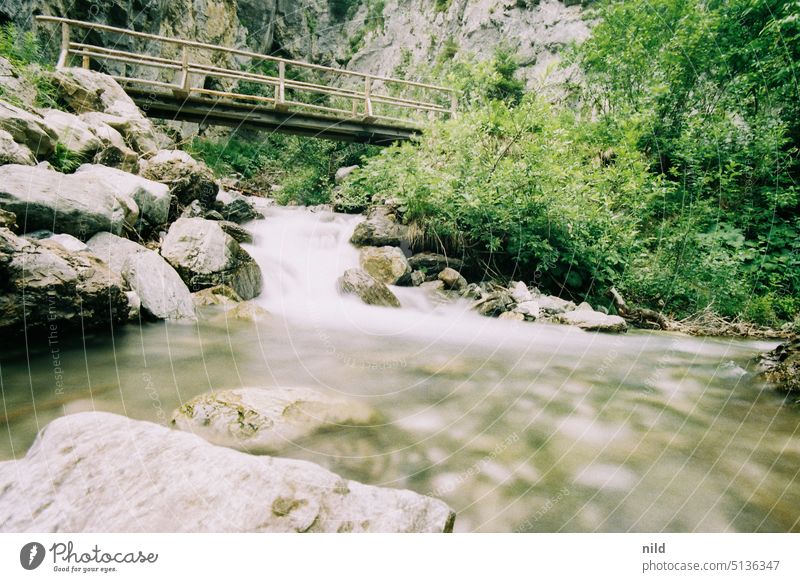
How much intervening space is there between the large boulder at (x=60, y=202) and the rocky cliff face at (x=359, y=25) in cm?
670

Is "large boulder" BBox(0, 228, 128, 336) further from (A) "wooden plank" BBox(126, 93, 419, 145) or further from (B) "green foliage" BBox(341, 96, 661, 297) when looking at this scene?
(A) "wooden plank" BBox(126, 93, 419, 145)

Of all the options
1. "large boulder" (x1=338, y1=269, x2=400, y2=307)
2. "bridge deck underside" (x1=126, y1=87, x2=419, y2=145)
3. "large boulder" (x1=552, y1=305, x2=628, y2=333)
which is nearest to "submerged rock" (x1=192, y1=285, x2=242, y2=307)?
"large boulder" (x1=338, y1=269, x2=400, y2=307)

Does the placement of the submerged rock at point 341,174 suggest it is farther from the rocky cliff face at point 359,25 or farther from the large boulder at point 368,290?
the large boulder at point 368,290

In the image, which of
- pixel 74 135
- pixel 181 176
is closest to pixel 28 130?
pixel 74 135

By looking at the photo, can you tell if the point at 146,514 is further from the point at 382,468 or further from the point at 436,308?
the point at 436,308

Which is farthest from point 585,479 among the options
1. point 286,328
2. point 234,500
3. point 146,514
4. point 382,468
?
point 286,328

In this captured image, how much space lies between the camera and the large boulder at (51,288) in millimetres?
2721

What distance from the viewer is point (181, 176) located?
→ 232 inches

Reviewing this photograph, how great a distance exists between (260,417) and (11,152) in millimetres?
3567

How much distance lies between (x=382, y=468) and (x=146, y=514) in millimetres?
1070

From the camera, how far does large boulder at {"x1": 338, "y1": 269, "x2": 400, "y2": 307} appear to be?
5570mm

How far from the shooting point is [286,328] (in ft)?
14.4

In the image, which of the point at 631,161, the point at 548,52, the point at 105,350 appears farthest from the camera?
the point at 548,52

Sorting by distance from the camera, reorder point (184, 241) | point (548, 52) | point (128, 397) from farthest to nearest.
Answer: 1. point (548, 52)
2. point (184, 241)
3. point (128, 397)
